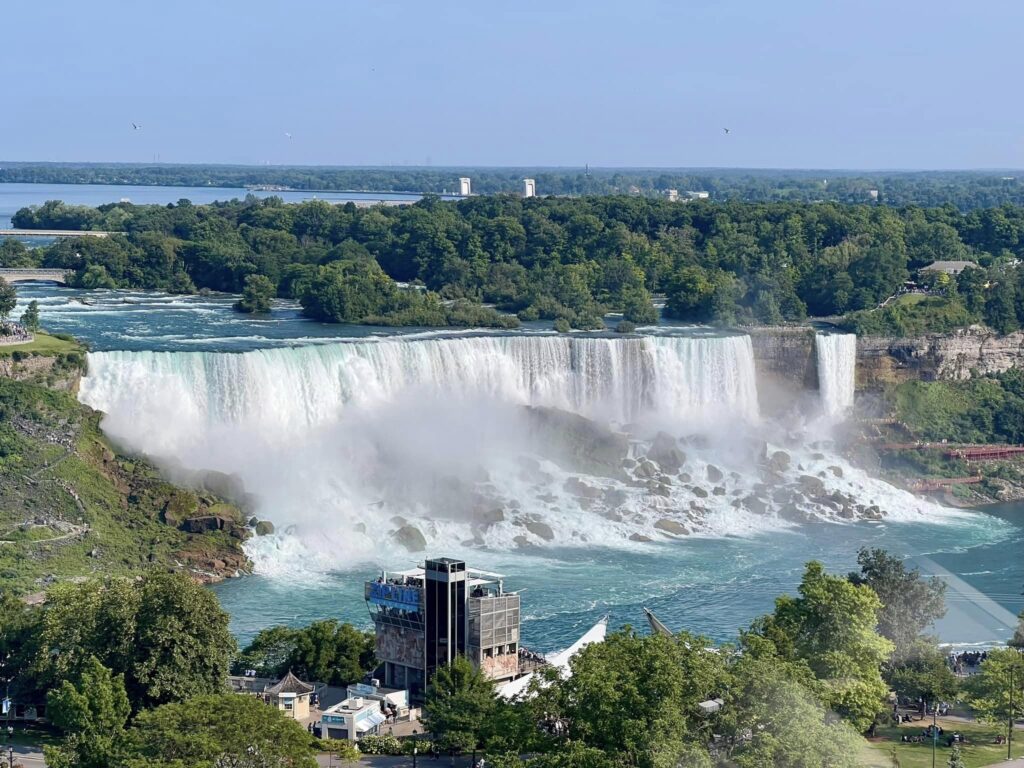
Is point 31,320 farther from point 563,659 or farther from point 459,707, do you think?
point 459,707

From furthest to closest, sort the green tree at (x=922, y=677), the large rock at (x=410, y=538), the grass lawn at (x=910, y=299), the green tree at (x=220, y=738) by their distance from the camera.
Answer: the grass lawn at (x=910, y=299)
the large rock at (x=410, y=538)
the green tree at (x=922, y=677)
the green tree at (x=220, y=738)

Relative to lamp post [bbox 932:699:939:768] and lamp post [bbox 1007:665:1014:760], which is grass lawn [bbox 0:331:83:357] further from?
lamp post [bbox 1007:665:1014:760]

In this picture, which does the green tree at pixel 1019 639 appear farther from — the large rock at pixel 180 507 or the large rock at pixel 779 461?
the large rock at pixel 180 507

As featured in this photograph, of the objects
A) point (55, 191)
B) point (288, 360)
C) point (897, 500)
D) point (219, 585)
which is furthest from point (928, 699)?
point (55, 191)

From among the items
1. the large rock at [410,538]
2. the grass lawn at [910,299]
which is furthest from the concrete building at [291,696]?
the grass lawn at [910,299]

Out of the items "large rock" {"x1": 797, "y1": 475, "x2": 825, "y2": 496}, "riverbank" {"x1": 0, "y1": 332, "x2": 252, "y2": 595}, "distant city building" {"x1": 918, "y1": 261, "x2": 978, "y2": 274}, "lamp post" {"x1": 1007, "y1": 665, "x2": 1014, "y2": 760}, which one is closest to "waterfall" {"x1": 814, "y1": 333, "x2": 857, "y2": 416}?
"large rock" {"x1": 797, "y1": 475, "x2": 825, "y2": 496}

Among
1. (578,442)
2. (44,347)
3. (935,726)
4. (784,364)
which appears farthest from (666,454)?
(935,726)

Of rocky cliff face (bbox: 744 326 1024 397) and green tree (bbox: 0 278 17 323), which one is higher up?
green tree (bbox: 0 278 17 323)
